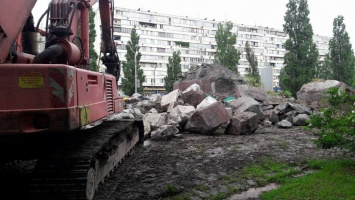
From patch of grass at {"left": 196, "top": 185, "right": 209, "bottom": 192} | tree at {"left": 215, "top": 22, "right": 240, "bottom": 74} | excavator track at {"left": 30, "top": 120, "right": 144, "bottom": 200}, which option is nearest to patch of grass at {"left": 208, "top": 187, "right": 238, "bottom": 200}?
patch of grass at {"left": 196, "top": 185, "right": 209, "bottom": 192}

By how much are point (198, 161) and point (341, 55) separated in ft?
107

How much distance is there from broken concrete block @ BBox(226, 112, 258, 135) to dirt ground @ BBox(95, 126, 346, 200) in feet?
0.93

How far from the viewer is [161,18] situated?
69875 mm

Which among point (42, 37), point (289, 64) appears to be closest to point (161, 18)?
point (289, 64)

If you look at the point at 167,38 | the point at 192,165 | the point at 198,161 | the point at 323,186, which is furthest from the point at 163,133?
the point at 167,38

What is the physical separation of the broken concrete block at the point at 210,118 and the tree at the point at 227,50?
92.4 feet

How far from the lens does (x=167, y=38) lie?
229ft

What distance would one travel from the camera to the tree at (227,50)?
3844cm

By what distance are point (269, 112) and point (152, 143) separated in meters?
5.79

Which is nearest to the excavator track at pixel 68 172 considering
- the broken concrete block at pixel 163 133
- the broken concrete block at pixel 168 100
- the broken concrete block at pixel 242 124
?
the broken concrete block at pixel 163 133

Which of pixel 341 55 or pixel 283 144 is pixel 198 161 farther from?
pixel 341 55

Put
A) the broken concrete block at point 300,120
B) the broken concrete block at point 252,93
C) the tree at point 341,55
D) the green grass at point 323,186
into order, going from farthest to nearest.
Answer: the tree at point 341,55 → the broken concrete block at point 252,93 → the broken concrete block at point 300,120 → the green grass at point 323,186

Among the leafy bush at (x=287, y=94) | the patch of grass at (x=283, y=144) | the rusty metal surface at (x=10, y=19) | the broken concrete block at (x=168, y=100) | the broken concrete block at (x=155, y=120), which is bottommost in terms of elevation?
the patch of grass at (x=283, y=144)

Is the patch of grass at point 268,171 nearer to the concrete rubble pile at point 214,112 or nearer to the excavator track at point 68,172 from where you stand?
the excavator track at point 68,172
